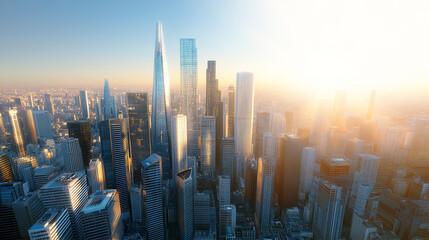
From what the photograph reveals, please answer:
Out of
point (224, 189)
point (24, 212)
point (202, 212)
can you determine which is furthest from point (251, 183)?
point (24, 212)

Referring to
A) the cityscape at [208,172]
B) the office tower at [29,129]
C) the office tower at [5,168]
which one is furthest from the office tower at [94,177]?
the office tower at [29,129]

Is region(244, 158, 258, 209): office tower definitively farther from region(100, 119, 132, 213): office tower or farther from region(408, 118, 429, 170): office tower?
region(408, 118, 429, 170): office tower

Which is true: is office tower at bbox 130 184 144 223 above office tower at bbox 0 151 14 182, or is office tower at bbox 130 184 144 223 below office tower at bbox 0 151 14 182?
below

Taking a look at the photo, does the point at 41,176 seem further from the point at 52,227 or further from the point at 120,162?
the point at 52,227

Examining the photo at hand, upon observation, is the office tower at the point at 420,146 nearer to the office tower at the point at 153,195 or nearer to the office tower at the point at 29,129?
the office tower at the point at 153,195

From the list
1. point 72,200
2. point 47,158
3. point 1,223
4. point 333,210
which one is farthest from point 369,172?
point 47,158

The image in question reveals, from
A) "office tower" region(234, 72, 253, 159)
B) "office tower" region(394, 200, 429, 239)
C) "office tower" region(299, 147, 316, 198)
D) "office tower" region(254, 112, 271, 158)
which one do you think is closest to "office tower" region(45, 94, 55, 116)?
"office tower" region(234, 72, 253, 159)

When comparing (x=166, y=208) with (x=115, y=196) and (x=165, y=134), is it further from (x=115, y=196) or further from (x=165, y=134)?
(x=165, y=134)
